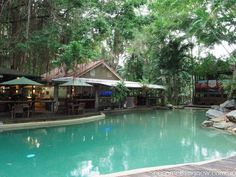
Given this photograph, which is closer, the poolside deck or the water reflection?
the poolside deck

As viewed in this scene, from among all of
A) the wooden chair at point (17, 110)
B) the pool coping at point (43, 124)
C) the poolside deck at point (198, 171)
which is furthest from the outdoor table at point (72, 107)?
the poolside deck at point (198, 171)

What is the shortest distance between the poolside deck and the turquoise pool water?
2.36 m

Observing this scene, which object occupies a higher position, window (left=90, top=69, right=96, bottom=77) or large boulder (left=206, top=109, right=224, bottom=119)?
window (left=90, top=69, right=96, bottom=77)

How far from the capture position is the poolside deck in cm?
448

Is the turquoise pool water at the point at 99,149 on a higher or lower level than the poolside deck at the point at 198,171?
lower

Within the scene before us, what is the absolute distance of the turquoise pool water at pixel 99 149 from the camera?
23.4 ft

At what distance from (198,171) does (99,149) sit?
508 cm

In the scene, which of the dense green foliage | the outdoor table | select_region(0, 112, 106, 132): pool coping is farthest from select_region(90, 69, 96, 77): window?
select_region(0, 112, 106, 132): pool coping

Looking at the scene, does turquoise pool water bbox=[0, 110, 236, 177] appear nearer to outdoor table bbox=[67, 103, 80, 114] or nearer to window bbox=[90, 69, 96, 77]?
outdoor table bbox=[67, 103, 80, 114]

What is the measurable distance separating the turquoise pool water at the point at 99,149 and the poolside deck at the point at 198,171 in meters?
2.36

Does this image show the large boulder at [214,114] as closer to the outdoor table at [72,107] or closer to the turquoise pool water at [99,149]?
the turquoise pool water at [99,149]

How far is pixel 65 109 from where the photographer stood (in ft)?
53.5

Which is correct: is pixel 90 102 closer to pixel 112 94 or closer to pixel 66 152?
pixel 112 94

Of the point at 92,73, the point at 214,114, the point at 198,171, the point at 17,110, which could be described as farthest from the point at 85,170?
the point at 92,73
